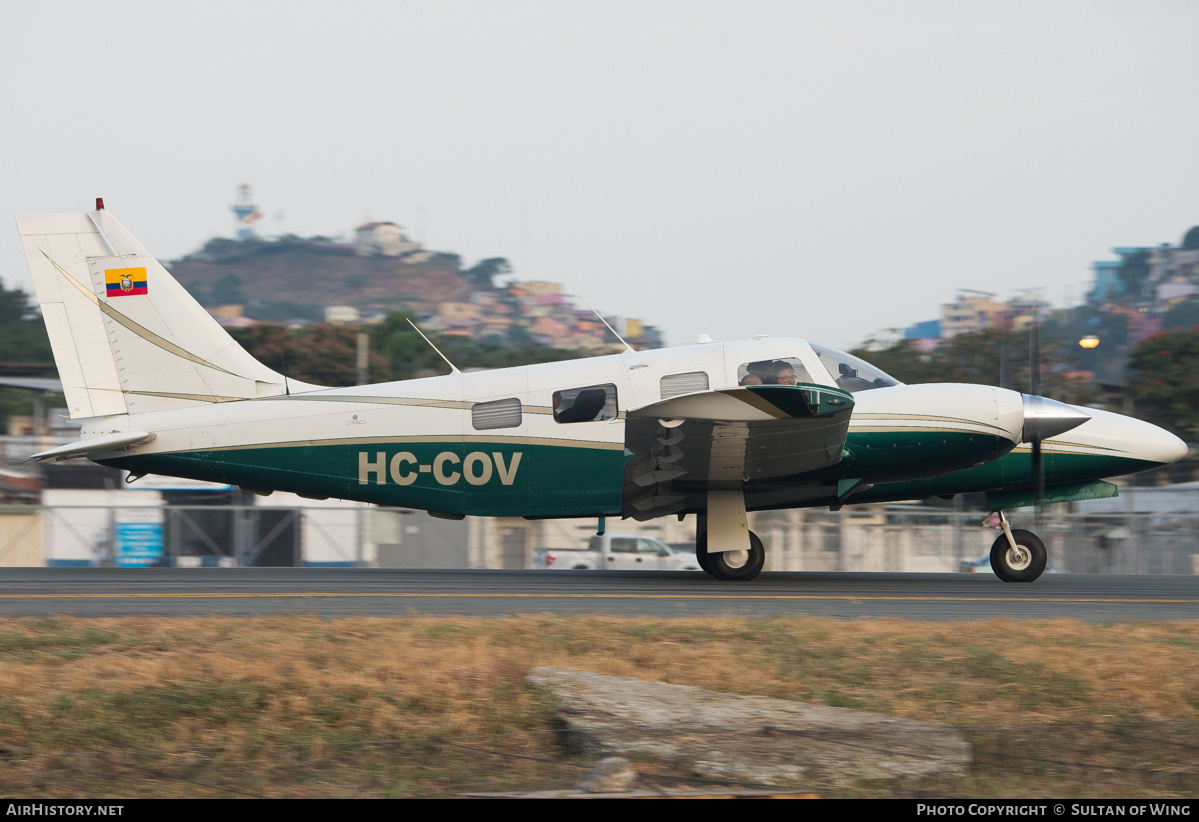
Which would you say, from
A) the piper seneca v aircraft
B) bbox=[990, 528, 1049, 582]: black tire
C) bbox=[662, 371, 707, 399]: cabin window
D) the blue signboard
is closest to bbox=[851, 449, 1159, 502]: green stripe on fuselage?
the piper seneca v aircraft

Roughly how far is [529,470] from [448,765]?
24.8 feet

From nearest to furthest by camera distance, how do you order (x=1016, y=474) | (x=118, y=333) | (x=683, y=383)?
(x=683, y=383) < (x=1016, y=474) < (x=118, y=333)

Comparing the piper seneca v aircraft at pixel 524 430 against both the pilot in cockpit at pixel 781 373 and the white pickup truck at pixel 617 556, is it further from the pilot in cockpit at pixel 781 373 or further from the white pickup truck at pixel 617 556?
the white pickup truck at pixel 617 556

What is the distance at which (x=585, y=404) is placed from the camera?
13188 mm

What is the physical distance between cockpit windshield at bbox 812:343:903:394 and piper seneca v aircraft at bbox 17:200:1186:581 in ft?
0.09

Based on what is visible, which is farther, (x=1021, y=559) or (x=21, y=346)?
(x=21, y=346)

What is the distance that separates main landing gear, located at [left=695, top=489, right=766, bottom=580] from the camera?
13.2m

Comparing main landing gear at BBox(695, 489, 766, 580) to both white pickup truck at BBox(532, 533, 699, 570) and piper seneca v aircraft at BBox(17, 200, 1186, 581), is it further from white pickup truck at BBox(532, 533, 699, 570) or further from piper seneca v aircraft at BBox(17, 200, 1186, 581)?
white pickup truck at BBox(532, 533, 699, 570)

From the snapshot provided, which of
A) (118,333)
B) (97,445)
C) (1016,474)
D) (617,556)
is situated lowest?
(617,556)

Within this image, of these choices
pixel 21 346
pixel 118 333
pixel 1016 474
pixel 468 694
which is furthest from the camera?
pixel 21 346

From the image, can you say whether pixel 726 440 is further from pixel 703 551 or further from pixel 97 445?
pixel 97 445

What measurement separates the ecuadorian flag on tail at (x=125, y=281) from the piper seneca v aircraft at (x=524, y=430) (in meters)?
0.03

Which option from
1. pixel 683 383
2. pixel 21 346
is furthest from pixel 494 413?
pixel 21 346

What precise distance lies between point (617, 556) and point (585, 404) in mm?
14122
